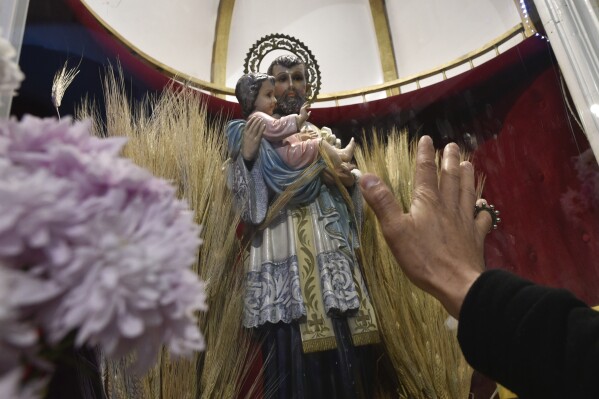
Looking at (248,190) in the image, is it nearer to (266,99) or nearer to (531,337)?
(266,99)

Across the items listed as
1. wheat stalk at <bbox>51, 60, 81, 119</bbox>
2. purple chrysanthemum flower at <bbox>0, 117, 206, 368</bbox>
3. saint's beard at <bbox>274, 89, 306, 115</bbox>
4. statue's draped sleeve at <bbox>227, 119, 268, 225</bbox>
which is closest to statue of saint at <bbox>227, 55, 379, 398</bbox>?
statue's draped sleeve at <bbox>227, 119, 268, 225</bbox>

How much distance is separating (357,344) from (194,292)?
2.23 ft

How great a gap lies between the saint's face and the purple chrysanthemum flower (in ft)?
3.18

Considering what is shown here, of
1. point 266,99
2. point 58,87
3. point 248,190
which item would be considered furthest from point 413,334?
point 58,87

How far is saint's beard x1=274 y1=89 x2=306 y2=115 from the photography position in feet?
3.91

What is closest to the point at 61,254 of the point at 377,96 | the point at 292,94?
the point at 292,94

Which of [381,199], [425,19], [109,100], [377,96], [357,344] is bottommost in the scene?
[357,344]

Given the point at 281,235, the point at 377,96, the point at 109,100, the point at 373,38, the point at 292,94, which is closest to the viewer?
the point at 109,100

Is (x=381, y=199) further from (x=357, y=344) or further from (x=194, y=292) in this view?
(x=357, y=344)

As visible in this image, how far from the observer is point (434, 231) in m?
0.42

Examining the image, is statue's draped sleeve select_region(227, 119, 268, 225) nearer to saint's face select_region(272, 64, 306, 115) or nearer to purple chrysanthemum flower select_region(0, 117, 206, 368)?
saint's face select_region(272, 64, 306, 115)

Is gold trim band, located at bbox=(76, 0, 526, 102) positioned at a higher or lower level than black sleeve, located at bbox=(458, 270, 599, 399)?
higher

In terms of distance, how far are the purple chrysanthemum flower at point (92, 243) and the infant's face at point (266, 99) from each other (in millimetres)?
854

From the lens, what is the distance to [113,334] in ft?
0.67
